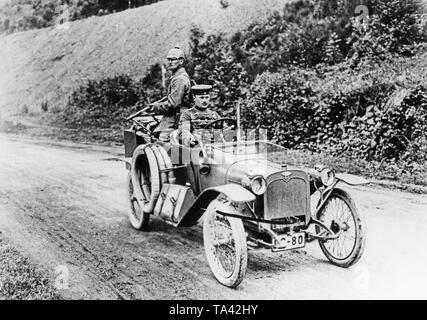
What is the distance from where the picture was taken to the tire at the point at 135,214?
5988 mm

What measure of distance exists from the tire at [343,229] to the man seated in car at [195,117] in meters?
1.66

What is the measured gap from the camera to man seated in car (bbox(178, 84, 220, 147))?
17.7 feet

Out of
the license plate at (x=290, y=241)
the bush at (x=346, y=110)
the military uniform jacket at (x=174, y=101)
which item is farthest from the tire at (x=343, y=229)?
the bush at (x=346, y=110)

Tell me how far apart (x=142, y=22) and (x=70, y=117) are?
471 centimetres

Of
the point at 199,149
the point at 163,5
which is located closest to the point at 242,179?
the point at 199,149

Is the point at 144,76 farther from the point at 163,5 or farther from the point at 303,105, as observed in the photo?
the point at 303,105

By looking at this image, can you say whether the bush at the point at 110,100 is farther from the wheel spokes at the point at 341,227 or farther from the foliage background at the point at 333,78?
the wheel spokes at the point at 341,227

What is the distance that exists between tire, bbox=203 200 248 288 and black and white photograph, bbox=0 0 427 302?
2 cm

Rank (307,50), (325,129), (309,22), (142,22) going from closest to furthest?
(325,129), (307,50), (309,22), (142,22)

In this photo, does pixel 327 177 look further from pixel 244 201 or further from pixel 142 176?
pixel 142 176

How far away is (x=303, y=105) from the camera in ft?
34.4

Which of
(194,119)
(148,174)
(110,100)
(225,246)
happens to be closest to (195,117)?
(194,119)

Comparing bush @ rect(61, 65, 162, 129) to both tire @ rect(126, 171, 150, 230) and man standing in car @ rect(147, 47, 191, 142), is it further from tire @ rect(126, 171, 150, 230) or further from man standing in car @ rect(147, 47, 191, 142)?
man standing in car @ rect(147, 47, 191, 142)

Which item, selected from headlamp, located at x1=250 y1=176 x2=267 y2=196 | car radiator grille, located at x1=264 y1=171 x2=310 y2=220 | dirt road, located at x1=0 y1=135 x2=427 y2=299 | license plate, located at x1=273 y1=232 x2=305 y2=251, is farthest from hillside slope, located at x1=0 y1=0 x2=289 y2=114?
license plate, located at x1=273 y1=232 x2=305 y2=251
